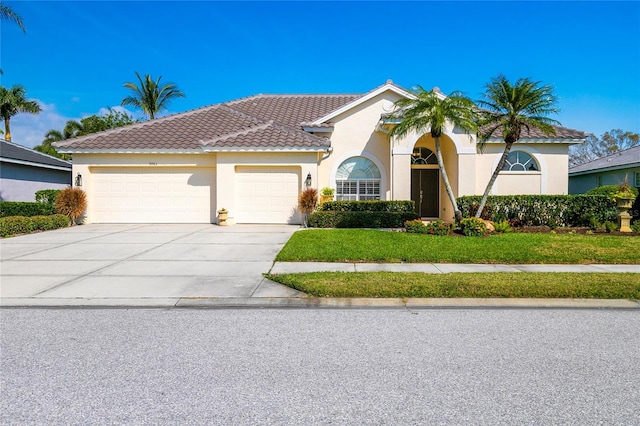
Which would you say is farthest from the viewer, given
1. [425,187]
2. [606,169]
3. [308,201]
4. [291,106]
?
[606,169]

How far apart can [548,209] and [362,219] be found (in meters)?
6.93

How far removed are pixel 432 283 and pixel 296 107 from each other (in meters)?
16.4

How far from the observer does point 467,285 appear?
230 inches

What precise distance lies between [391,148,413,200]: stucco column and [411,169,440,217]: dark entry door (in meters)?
1.92

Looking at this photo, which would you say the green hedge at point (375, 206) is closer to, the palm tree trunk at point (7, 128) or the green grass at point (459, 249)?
the green grass at point (459, 249)

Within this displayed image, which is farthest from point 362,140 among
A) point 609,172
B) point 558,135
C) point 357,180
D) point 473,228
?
point 609,172

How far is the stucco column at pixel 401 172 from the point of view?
51.6ft

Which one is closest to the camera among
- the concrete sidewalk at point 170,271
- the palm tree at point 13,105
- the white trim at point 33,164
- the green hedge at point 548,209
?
the concrete sidewalk at point 170,271

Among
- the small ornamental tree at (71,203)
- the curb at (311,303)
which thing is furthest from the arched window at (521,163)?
the small ornamental tree at (71,203)

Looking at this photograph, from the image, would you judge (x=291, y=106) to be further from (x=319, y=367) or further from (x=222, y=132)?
(x=319, y=367)

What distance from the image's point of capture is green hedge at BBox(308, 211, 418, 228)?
13.6 m

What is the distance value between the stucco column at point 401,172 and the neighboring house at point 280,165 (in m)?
0.04

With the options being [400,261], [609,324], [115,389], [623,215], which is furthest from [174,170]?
[623,215]

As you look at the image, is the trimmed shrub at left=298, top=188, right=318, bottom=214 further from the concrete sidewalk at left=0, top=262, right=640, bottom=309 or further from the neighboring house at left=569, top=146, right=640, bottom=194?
the neighboring house at left=569, top=146, right=640, bottom=194
